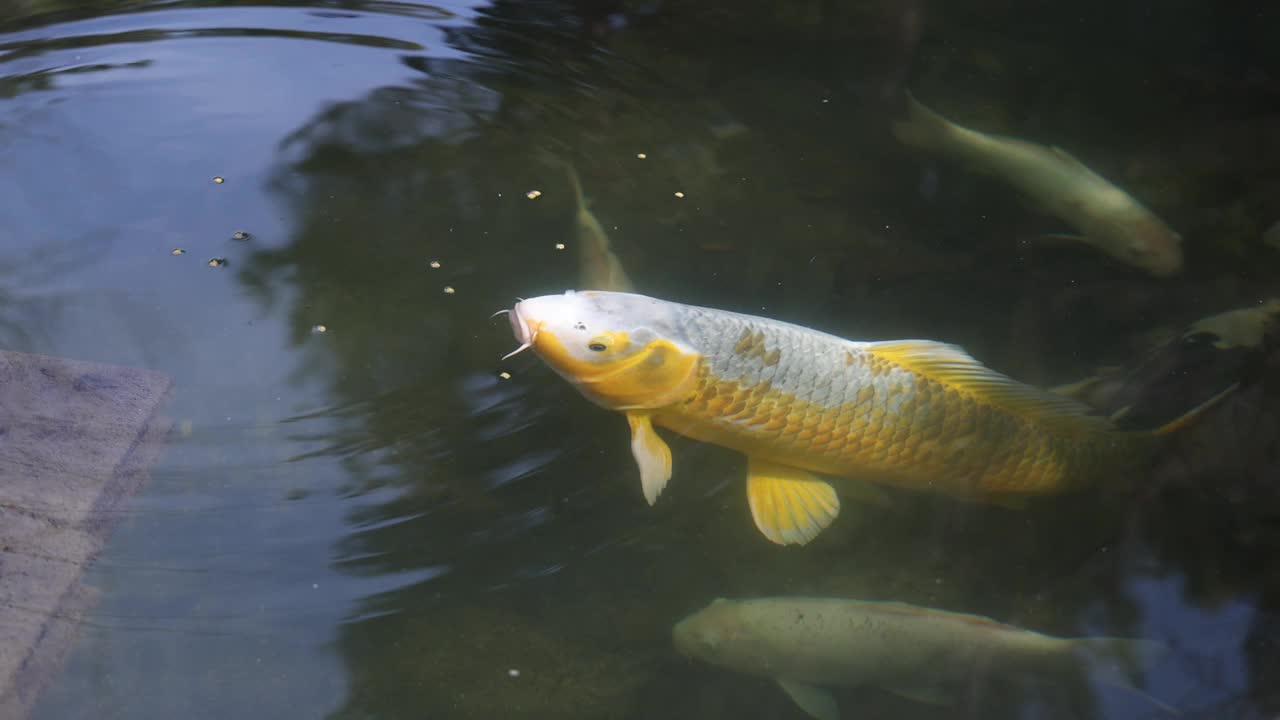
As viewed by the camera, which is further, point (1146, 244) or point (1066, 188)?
point (1066, 188)

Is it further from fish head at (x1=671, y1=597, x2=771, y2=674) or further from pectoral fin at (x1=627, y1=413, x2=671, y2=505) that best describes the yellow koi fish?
fish head at (x1=671, y1=597, x2=771, y2=674)

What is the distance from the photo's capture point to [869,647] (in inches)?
82.2

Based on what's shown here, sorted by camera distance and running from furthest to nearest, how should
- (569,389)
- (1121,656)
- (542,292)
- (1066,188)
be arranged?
(1066,188) → (542,292) → (569,389) → (1121,656)

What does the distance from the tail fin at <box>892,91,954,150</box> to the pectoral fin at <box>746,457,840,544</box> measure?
186cm

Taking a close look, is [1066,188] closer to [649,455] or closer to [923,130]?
[923,130]

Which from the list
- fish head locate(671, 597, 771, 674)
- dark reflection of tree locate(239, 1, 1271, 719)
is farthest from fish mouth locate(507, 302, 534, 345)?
fish head locate(671, 597, 771, 674)

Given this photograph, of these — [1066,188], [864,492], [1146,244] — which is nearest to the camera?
[864,492]

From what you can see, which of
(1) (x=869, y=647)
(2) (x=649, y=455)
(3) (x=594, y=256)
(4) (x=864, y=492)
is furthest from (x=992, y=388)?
(3) (x=594, y=256)

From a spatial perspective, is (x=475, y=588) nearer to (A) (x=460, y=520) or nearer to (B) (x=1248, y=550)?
(A) (x=460, y=520)

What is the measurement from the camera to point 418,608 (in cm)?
208

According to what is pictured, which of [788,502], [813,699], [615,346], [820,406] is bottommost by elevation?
[813,699]

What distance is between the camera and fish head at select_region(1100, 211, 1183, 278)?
3.04 meters

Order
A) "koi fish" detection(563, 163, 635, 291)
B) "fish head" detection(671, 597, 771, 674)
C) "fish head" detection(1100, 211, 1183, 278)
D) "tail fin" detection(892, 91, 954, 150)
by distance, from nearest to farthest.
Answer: "fish head" detection(671, 597, 771, 674) < "koi fish" detection(563, 163, 635, 291) < "fish head" detection(1100, 211, 1183, 278) < "tail fin" detection(892, 91, 954, 150)

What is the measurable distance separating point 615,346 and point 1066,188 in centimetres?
212
